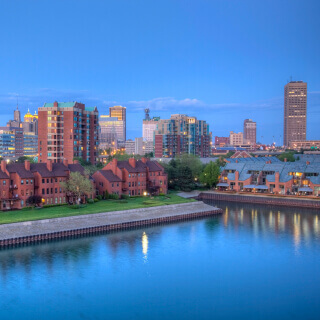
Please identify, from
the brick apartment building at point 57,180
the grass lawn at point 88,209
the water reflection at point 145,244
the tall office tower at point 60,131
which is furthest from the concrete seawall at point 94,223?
the tall office tower at point 60,131

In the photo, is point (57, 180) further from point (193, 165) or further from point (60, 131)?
point (60, 131)

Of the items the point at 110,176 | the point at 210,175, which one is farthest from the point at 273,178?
the point at 110,176

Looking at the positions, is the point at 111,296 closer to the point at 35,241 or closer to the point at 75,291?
the point at 75,291

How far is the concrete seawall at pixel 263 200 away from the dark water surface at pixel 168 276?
19996 mm

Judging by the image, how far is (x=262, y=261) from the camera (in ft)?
155

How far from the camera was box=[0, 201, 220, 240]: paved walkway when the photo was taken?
5194cm

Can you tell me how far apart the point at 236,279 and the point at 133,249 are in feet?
46.2

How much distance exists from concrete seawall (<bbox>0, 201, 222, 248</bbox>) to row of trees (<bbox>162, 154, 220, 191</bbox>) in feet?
60.0

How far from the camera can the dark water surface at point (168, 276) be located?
114 ft

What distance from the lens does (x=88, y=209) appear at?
63.8 metres

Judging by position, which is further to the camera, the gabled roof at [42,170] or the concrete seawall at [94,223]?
the gabled roof at [42,170]

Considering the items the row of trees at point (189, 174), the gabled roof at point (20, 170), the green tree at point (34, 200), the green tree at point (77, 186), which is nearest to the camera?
the green tree at point (34, 200)

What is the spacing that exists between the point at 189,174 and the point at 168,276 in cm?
5336

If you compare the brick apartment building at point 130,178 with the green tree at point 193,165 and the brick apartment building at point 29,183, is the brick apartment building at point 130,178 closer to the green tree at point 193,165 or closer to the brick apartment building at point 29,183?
the brick apartment building at point 29,183
